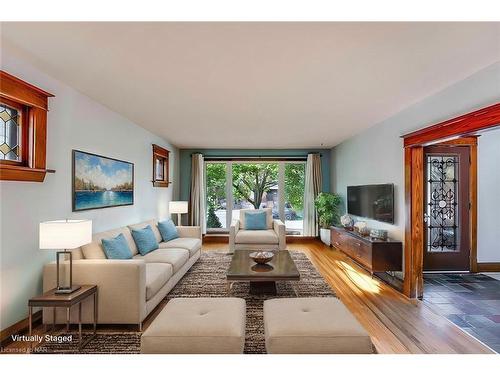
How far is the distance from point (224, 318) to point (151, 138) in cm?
405

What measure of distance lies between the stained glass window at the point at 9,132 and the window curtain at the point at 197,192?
15.0ft

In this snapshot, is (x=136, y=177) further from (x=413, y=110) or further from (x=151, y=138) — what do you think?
(x=413, y=110)

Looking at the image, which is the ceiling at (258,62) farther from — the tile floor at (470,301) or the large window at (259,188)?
the large window at (259,188)

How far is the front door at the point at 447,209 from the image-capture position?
3982 millimetres

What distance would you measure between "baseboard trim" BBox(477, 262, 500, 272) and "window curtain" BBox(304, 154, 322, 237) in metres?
3.31

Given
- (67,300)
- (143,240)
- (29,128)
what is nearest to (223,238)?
(143,240)

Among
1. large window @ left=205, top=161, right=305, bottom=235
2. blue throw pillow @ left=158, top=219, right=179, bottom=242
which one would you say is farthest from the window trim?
large window @ left=205, top=161, right=305, bottom=235

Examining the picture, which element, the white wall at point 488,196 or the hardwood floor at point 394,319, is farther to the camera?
the white wall at point 488,196

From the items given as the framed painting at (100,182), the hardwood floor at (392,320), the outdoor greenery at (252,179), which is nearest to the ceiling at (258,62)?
the framed painting at (100,182)

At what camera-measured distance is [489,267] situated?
402cm

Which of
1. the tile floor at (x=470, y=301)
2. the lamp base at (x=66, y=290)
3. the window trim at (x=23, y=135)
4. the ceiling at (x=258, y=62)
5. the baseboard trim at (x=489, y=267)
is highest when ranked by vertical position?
the ceiling at (x=258, y=62)

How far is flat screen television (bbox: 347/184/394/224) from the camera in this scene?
3.84 meters

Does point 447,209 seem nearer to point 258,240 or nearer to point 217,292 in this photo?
point 258,240

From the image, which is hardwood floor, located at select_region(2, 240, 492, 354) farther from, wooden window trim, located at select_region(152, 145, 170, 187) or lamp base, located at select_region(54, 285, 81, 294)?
wooden window trim, located at select_region(152, 145, 170, 187)
